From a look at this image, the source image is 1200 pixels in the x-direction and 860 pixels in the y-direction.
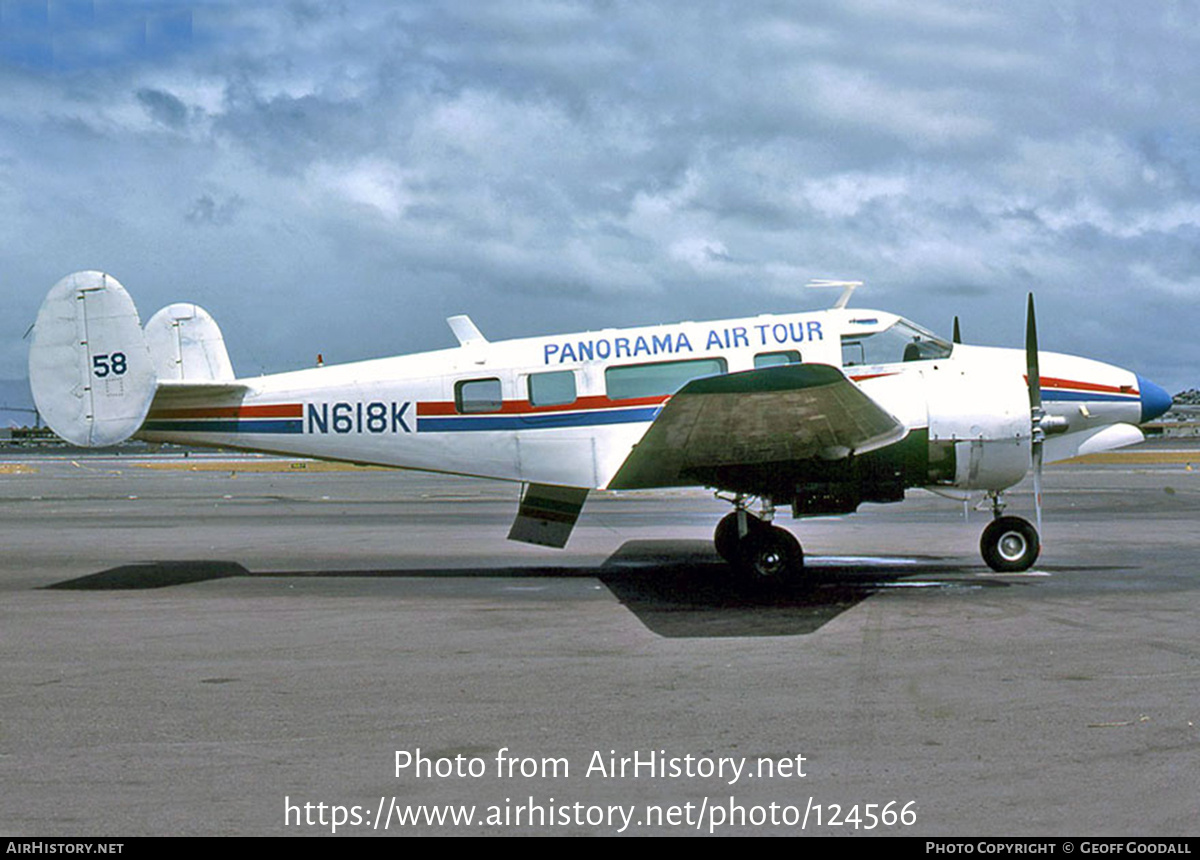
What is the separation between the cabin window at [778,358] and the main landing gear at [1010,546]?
3.24 metres

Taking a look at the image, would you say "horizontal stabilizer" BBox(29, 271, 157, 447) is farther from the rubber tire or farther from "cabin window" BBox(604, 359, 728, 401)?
the rubber tire

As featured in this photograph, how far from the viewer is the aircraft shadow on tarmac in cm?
1223

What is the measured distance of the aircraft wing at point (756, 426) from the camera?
11633mm

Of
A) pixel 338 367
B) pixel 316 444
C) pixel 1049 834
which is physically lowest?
pixel 1049 834

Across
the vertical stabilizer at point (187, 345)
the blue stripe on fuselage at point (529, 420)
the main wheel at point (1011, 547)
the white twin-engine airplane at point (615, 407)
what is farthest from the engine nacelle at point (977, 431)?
the vertical stabilizer at point (187, 345)

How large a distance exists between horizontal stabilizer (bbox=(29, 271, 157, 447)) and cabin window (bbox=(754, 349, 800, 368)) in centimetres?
840

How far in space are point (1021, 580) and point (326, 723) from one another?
10.4 meters

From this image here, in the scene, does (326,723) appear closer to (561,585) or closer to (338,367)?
(561,585)

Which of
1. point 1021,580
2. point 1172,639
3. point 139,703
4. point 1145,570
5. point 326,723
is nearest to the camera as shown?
point 326,723

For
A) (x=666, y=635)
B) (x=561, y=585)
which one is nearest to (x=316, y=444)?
(x=561, y=585)

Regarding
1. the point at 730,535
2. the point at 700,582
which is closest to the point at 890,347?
the point at 730,535

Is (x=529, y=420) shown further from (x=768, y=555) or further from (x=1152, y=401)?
(x=1152, y=401)

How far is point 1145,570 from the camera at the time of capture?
1605cm

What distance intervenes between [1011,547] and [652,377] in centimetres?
543
